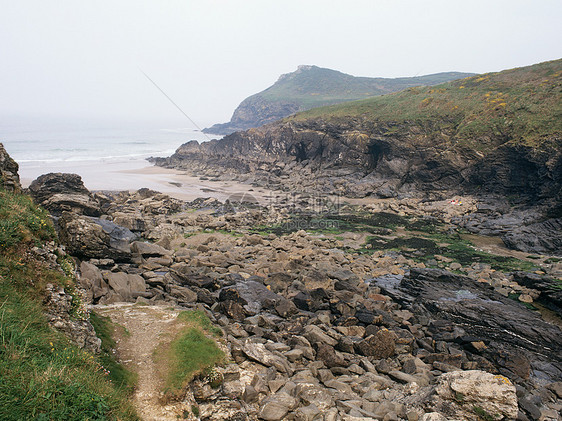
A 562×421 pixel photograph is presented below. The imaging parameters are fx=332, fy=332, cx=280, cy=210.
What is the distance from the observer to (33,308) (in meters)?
6.92

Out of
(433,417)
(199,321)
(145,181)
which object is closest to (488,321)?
(433,417)

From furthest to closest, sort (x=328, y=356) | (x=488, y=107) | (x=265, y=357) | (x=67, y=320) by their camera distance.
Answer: (x=488, y=107) → (x=328, y=356) → (x=265, y=357) → (x=67, y=320)

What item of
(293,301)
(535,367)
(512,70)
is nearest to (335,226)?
(293,301)

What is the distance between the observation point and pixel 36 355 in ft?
18.8

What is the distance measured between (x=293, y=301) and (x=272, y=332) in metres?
4.16

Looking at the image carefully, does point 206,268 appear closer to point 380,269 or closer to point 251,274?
point 251,274

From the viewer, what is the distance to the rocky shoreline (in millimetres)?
8859

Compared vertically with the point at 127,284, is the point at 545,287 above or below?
below

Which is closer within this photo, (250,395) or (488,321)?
(250,395)

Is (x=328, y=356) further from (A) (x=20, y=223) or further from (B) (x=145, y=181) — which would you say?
(B) (x=145, y=181)

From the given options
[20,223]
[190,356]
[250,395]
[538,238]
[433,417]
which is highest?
[20,223]

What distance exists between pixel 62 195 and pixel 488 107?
6397 centimetres

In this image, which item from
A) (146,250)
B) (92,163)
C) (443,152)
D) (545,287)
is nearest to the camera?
(146,250)

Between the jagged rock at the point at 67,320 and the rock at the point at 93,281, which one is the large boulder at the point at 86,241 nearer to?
the rock at the point at 93,281
